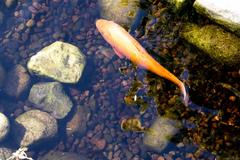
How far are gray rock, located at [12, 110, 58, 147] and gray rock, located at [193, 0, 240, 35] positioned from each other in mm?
3901

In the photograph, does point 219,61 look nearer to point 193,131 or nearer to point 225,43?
point 225,43

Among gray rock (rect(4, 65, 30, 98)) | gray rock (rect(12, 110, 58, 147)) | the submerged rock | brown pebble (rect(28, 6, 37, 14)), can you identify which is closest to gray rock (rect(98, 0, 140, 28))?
the submerged rock

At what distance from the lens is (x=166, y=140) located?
5.91m

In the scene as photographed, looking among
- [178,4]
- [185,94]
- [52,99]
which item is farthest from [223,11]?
[52,99]

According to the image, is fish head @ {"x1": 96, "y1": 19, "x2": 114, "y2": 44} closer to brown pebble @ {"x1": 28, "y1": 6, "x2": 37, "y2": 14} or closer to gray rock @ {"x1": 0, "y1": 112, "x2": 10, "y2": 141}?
brown pebble @ {"x1": 28, "y1": 6, "x2": 37, "y2": 14}

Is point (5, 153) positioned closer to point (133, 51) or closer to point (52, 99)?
point (52, 99)

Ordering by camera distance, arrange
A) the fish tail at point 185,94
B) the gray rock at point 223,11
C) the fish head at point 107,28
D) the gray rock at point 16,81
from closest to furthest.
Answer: the gray rock at point 223,11 < the fish tail at point 185,94 < the fish head at point 107,28 < the gray rock at point 16,81

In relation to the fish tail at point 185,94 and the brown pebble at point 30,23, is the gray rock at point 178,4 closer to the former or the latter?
the fish tail at point 185,94

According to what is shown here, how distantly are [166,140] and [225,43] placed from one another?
1.91 m

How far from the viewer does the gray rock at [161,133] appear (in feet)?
18.8

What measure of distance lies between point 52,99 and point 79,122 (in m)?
0.77

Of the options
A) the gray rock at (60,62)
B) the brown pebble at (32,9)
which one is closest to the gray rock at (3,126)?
the gray rock at (60,62)

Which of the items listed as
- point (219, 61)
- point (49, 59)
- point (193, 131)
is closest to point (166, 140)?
point (193, 131)

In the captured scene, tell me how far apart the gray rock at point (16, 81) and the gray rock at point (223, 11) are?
4.01 m
